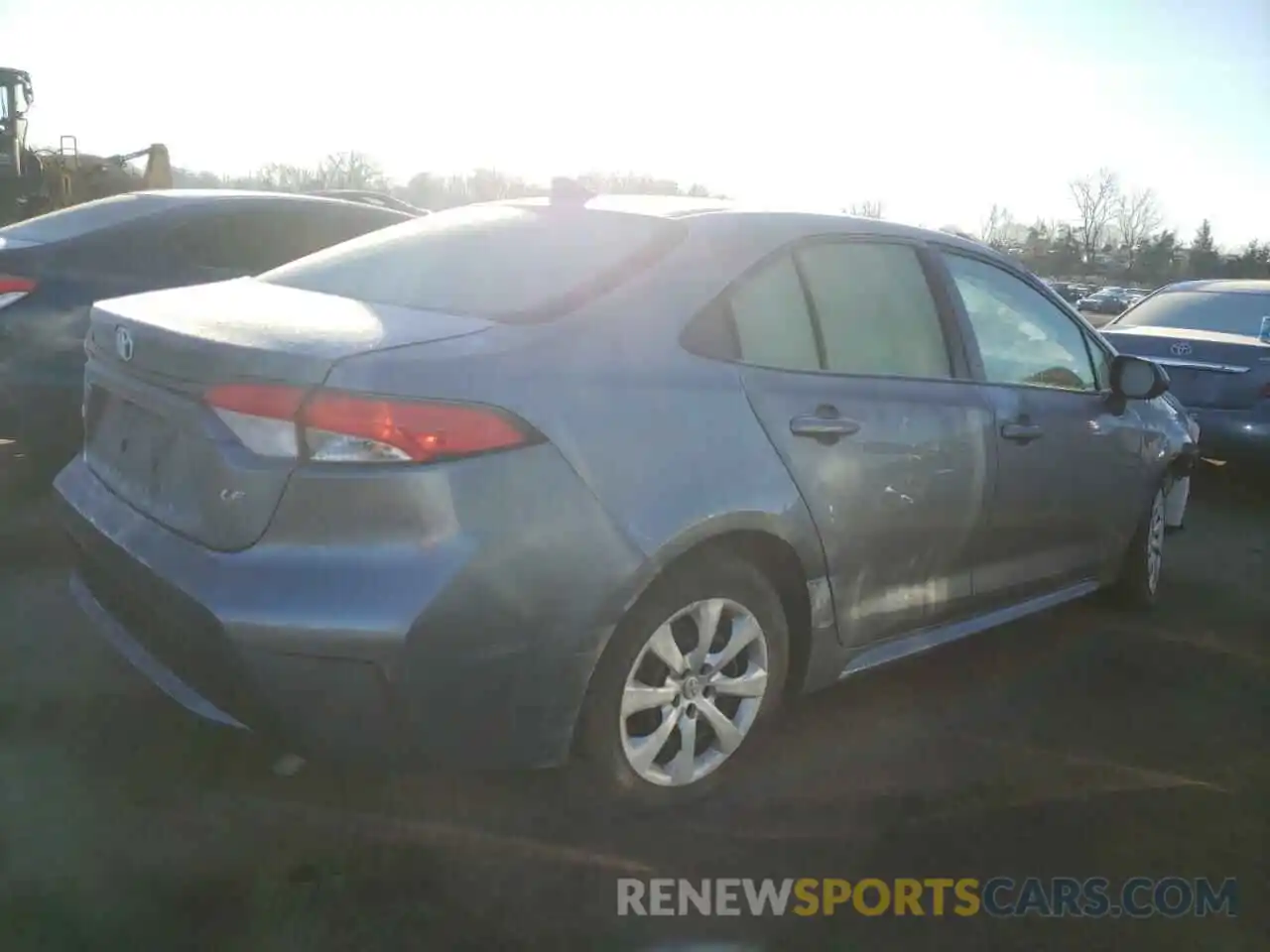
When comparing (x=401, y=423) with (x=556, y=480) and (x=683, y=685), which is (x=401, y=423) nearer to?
(x=556, y=480)

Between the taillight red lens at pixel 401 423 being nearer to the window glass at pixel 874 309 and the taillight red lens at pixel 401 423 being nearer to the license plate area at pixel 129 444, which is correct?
the license plate area at pixel 129 444

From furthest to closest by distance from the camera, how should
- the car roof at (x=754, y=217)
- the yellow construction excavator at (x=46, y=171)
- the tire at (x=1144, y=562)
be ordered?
the yellow construction excavator at (x=46, y=171) → the tire at (x=1144, y=562) → the car roof at (x=754, y=217)

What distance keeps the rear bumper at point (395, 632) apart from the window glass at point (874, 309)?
1154 mm

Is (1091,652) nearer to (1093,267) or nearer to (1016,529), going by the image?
(1016,529)

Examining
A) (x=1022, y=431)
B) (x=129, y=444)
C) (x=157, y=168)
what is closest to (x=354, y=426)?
(x=129, y=444)

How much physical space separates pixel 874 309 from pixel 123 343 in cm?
212

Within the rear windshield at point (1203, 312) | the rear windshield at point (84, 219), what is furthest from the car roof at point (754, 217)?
the rear windshield at point (1203, 312)

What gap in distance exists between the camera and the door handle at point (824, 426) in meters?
3.17

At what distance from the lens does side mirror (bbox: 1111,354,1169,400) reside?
4.48 metres

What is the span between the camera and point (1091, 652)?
467 cm

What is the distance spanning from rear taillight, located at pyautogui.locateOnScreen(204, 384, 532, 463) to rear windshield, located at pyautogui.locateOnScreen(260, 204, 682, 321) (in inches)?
16.3

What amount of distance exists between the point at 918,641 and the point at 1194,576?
9.40 ft

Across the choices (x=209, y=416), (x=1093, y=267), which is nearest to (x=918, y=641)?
(x=209, y=416)

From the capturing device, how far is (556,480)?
2.61 metres
